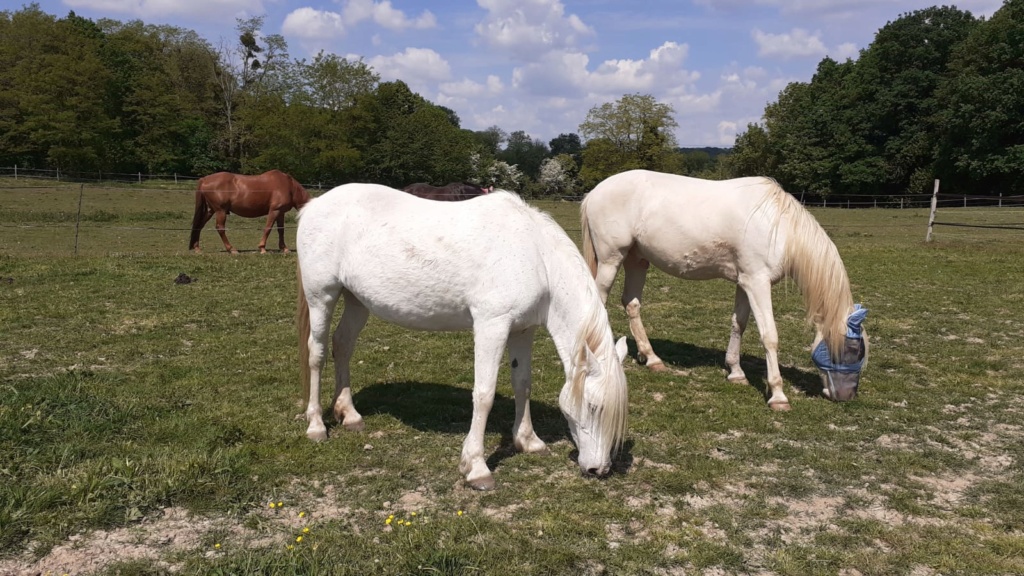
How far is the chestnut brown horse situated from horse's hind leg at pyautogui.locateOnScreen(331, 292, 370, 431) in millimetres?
12677

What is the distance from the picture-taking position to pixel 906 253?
56.1ft

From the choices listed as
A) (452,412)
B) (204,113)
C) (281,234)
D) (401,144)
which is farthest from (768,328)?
(204,113)

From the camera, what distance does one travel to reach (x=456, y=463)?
15.2 ft

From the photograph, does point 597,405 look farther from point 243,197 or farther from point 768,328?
point 243,197

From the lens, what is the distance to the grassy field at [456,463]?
339cm

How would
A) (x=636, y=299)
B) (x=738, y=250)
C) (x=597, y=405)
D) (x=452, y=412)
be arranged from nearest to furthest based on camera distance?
(x=597, y=405), (x=452, y=412), (x=738, y=250), (x=636, y=299)

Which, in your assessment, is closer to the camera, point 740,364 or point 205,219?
point 740,364

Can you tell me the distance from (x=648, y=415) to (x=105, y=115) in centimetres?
5233

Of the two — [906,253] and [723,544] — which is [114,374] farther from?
[906,253]

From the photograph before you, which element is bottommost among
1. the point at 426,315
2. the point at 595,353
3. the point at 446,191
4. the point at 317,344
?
the point at 317,344

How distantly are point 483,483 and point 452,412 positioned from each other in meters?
1.57

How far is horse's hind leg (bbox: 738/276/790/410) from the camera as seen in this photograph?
19.8ft

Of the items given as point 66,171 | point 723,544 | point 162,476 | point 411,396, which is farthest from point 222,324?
point 66,171

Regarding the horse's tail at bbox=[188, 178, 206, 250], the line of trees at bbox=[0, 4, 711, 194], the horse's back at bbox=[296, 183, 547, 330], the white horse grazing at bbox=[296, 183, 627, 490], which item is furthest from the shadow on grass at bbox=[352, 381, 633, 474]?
the line of trees at bbox=[0, 4, 711, 194]
